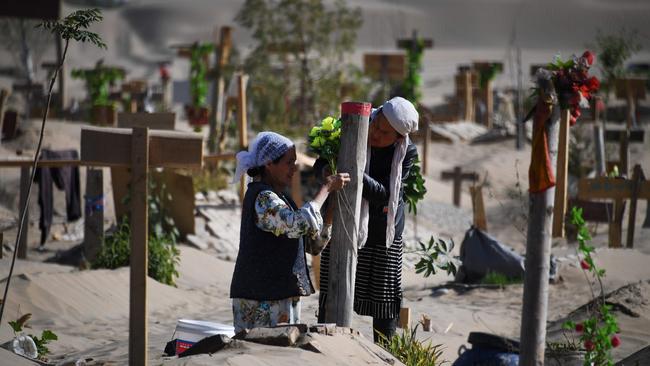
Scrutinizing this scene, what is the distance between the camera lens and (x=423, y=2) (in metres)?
73.4

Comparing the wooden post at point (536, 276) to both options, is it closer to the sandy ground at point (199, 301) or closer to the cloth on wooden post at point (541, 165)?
the cloth on wooden post at point (541, 165)

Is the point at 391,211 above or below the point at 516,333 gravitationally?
above

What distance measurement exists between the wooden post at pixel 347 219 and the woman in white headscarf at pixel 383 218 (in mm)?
145

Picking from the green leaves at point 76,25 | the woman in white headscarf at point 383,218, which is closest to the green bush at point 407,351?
the woman in white headscarf at point 383,218

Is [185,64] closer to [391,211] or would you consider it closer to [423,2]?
[423,2]

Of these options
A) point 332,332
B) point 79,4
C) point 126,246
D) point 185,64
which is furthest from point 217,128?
point 79,4

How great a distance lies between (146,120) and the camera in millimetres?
9992

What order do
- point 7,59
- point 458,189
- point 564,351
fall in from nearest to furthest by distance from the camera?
1. point 564,351
2. point 458,189
3. point 7,59

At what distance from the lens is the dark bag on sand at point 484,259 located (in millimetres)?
10422

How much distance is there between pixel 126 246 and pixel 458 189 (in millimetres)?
9781

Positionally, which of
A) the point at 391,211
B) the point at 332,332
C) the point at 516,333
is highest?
the point at 391,211

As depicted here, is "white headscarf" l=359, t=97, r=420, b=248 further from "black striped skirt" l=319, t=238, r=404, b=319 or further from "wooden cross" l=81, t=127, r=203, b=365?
"wooden cross" l=81, t=127, r=203, b=365

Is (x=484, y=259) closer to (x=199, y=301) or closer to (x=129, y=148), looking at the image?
(x=199, y=301)

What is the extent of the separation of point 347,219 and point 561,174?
5.70ft
